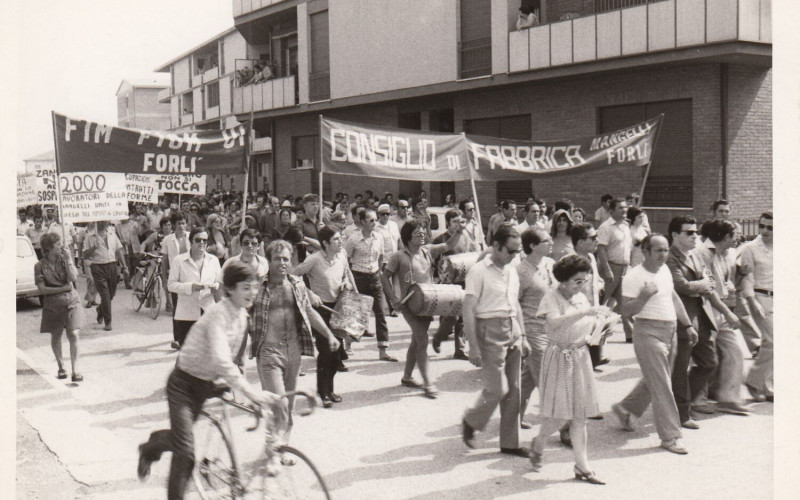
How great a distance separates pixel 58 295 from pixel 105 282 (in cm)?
377

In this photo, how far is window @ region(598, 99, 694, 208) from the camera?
16797mm

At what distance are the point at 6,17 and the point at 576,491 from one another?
17.0 feet

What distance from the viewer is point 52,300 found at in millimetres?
→ 9633

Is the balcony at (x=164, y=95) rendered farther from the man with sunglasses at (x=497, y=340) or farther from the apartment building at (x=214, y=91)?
the man with sunglasses at (x=497, y=340)

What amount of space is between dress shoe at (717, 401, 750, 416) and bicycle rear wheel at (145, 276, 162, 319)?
947cm

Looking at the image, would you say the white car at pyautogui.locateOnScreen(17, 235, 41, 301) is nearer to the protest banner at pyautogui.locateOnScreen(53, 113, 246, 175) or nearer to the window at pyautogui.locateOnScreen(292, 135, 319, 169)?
the protest banner at pyautogui.locateOnScreen(53, 113, 246, 175)

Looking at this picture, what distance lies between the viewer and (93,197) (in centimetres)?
1256

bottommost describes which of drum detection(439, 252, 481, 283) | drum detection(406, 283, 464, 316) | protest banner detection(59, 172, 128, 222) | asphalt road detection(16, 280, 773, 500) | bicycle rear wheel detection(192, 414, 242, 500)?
asphalt road detection(16, 280, 773, 500)

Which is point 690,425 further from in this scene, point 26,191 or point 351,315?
point 26,191

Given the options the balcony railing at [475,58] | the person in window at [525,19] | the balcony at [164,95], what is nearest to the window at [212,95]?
the balcony at [164,95]

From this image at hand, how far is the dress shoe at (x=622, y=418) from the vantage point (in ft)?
23.3

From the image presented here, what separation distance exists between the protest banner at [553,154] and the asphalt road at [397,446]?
110 inches

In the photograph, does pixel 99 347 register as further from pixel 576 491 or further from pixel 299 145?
pixel 299 145

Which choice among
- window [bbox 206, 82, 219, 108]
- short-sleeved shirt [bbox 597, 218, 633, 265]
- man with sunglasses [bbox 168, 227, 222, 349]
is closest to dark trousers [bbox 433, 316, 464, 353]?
short-sleeved shirt [bbox 597, 218, 633, 265]
